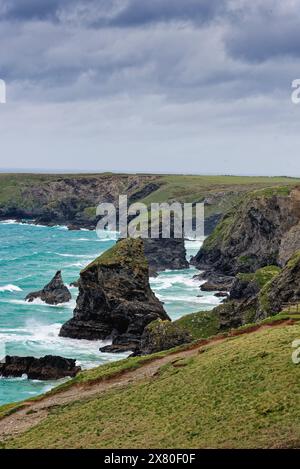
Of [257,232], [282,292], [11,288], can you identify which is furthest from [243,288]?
[11,288]

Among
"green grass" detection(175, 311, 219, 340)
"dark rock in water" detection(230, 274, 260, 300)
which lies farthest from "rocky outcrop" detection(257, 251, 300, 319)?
"dark rock in water" detection(230, 274, 260, 300)

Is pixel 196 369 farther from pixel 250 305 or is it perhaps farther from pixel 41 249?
Answer: pixel 41 249

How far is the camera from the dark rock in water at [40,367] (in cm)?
6662

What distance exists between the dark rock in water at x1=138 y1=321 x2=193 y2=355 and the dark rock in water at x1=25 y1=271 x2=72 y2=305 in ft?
127

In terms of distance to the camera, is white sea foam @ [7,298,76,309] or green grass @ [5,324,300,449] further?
white sea foam @ [7,298,76,309]

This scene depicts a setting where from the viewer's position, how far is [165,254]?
5792 inches

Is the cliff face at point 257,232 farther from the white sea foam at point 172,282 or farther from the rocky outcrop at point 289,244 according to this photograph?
the white sea foam at point 172,282

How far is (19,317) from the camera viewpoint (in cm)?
9544

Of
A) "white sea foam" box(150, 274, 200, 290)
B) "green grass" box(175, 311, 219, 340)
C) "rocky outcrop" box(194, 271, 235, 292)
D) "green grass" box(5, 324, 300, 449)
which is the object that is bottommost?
"white sea foam" box(150, 274, 200, 290)

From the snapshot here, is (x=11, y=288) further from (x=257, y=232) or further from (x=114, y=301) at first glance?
(x=257, y=232)

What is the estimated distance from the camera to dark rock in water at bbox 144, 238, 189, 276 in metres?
143

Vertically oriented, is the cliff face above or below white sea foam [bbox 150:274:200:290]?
above

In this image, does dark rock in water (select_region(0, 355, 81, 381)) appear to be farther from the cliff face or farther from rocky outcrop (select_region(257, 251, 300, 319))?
the cliff face
